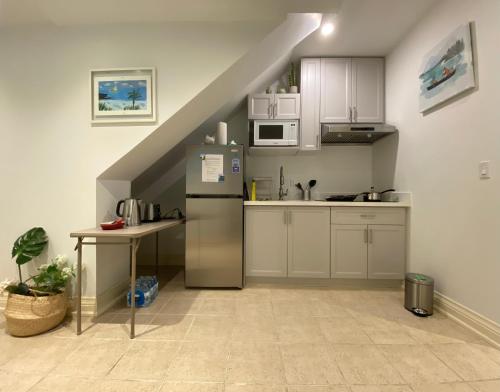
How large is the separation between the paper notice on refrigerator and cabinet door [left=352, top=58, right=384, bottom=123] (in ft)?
5.93

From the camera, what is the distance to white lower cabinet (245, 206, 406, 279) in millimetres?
2496

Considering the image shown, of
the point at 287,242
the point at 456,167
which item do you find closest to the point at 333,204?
the point at 287,242

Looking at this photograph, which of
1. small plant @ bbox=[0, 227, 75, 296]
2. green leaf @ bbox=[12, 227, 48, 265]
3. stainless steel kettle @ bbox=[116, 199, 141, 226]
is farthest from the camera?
stainless steel kettle @ bbox=[116, 199, 141, 226]

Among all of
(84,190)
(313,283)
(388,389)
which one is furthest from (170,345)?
(313,283)

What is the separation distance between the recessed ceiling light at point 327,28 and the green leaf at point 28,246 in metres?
3.22

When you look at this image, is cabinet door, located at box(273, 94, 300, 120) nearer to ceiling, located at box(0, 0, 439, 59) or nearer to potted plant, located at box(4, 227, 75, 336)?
ceiling, located at box(0, 0, 439, 59)

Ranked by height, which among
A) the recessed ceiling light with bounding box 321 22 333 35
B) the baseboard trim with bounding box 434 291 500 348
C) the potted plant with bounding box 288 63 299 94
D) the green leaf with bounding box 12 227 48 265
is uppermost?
the recessed ceiling light with bounding box 321 22 333 35

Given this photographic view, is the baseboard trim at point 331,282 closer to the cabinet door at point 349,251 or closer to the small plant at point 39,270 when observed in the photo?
the cabinet door at point 349,251

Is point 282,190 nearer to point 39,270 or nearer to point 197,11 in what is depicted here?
point 197,11

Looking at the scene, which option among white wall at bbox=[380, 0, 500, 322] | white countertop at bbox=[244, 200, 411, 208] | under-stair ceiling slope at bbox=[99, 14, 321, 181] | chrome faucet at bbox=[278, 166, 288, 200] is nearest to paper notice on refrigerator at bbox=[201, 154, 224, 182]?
under-stair ceiling slope at bbox=[99, 14, 321, 181]

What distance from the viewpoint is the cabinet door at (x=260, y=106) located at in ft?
9.50

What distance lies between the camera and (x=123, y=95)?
192 centimetres

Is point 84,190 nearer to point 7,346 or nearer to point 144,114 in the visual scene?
point 144,114

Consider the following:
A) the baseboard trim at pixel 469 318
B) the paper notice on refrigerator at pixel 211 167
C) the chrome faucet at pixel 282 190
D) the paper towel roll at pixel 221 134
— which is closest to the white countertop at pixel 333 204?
the paper notice on refrigerator at pixel 211 167
